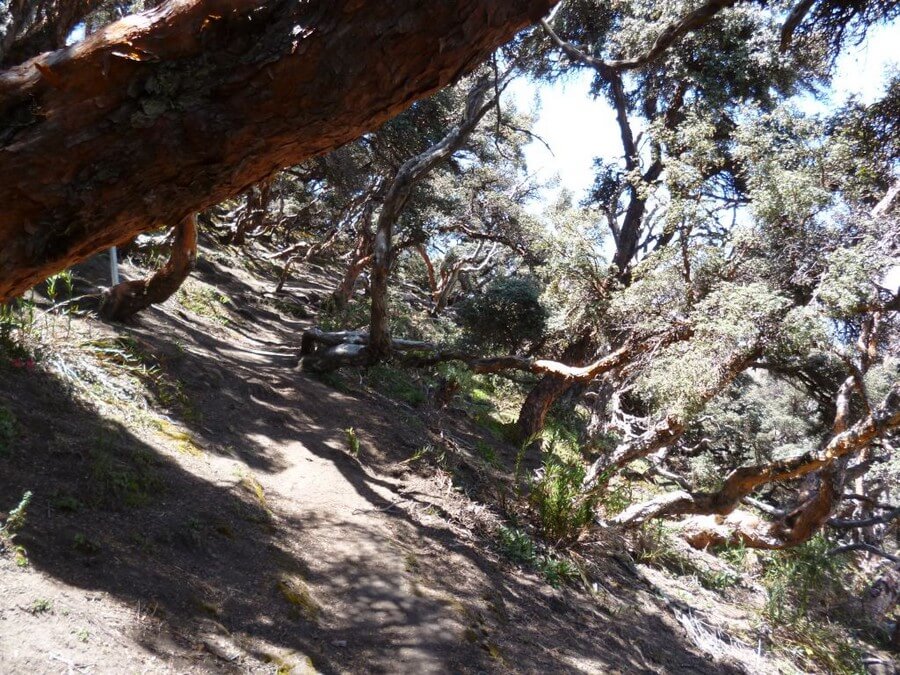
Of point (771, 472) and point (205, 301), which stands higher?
point (771, 472)

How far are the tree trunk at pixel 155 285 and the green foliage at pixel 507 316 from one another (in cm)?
649

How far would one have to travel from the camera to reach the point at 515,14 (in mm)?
1615

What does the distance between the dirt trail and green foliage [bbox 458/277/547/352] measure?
18.2ft

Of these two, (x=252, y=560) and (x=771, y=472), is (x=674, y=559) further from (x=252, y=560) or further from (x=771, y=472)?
(x=252, y=560)

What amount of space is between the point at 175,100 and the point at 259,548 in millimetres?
3215

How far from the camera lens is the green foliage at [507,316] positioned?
11.8 m

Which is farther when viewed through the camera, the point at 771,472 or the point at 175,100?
the point at 771,472

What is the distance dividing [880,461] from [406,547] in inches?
386

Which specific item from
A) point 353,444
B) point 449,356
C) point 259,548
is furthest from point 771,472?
point 259,548

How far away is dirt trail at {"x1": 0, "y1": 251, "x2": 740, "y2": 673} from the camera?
→ 262 centimetres

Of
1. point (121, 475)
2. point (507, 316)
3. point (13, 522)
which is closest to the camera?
point (13, 522)

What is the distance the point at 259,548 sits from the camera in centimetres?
388

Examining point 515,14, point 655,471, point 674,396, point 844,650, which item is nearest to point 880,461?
point 655,471

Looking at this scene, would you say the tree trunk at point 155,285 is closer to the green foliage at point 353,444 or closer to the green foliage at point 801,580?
the green foliage at point 353,444
